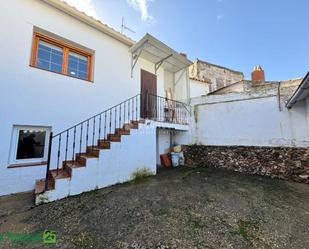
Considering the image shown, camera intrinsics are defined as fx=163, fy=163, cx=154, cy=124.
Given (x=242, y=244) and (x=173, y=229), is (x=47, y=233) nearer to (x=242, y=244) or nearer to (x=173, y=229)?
(x=173, y=229)

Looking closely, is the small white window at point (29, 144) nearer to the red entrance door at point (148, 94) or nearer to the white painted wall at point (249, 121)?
the red entrance door at point (148, 94)

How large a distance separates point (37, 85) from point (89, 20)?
107 inches

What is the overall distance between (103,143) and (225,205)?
11.3 feet

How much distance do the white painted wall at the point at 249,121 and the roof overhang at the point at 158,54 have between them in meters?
2.02

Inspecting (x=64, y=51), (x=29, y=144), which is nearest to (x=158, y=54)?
(x=64, y=51)

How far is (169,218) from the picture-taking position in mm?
2789

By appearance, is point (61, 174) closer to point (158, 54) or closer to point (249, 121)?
point (158, 54)

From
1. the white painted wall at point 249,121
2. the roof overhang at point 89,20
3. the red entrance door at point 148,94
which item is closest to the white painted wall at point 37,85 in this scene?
the roof overhang at point 89,20

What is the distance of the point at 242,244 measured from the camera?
2.18 m

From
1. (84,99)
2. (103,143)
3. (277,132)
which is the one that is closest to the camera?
(103,143)

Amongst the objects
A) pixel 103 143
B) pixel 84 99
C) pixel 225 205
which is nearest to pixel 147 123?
pixel 103 143

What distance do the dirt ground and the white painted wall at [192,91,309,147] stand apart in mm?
1852

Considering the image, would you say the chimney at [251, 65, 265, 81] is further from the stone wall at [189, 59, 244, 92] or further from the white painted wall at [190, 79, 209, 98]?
the white painted wall at [190, 79, 209, 98]

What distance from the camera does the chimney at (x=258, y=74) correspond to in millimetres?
11070
